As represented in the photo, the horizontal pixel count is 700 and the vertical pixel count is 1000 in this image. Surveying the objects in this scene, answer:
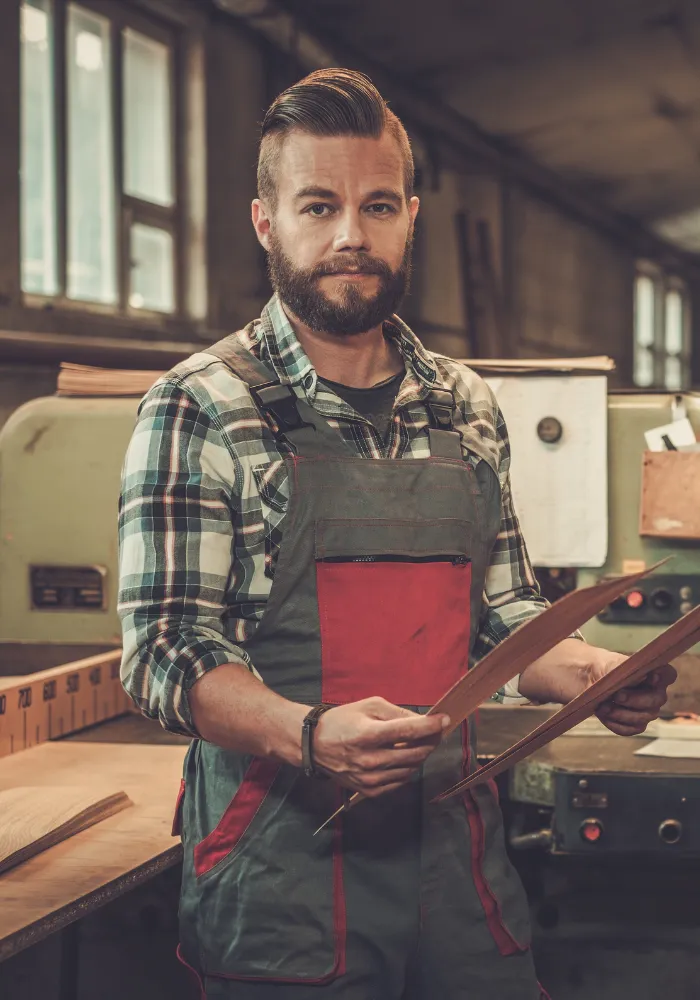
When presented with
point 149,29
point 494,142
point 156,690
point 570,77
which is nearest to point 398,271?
point 156,690

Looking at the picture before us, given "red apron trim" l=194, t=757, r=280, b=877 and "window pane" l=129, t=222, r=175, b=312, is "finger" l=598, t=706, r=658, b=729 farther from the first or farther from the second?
"window pane" l=129, t=222, r=175, b=312

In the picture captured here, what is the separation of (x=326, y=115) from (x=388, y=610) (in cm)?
62

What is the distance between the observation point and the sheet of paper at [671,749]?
177 centimetres

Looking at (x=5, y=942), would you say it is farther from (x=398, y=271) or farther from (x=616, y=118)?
(x=616, y=118)

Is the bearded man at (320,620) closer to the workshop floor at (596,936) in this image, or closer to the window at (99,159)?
the workshop floor at (596,936)

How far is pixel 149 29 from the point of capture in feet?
17.2

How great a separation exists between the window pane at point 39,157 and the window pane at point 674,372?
10.0m

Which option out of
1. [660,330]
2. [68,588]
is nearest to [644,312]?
[660,330]

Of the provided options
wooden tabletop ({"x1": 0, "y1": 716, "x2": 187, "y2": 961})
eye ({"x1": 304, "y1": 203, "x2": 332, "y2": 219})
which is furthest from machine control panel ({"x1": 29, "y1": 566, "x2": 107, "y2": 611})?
eye ({"x1": 304, "y1": 203, "x2": 332, "y2": 219})

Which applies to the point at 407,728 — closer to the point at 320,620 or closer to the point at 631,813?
the point at 320,620

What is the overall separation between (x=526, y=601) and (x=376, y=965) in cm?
50

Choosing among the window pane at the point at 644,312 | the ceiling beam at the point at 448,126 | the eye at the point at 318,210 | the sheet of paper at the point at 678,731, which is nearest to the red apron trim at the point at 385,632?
the eye at the point at 318,210

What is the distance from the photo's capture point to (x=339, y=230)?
54.4 inches

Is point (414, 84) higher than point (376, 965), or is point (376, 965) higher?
point (414, 84)
